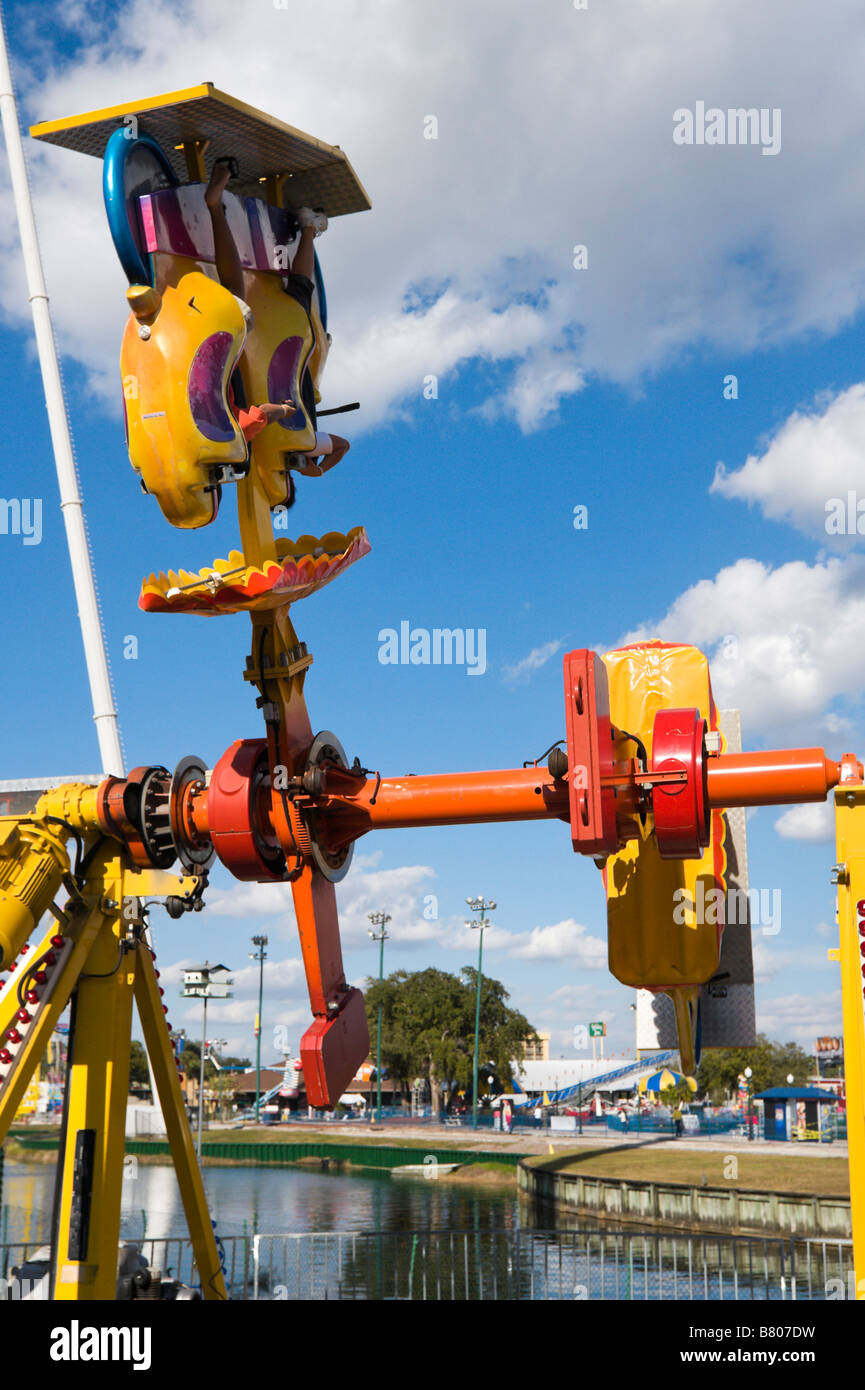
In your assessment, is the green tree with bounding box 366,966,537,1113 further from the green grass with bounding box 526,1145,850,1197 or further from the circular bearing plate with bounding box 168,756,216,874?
the circular bearing plate with bounding box 168,756,216,874

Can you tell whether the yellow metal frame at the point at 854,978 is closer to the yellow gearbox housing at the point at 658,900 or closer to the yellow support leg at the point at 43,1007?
the yellow gearbox housing at the point at 658,900

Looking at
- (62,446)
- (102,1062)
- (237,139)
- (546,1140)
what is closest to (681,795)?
(102,1062)

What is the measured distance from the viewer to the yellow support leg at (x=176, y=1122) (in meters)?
11.5

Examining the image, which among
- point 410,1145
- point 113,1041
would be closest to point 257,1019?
point 410,1145

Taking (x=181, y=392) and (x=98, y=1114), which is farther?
(x=98, y=1114)

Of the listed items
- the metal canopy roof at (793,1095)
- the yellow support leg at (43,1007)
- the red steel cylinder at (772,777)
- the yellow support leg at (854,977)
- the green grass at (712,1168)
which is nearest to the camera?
the yellow support leg at (854,977)

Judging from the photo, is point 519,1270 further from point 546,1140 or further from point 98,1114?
point 546,1140

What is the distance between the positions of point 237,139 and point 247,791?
17.0 feet

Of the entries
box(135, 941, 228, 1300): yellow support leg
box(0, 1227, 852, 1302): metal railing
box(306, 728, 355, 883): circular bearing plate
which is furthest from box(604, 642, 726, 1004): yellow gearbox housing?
box(0, 1227, 852, 1302): metal railing

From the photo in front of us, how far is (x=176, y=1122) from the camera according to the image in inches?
452

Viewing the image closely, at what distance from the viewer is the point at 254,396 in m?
10.3

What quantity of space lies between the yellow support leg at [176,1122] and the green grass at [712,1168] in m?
23.8

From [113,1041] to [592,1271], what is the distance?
62.1ft

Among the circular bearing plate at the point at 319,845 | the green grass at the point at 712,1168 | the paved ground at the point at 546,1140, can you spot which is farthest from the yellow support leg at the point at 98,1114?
the paved ground at the point at 546,1140
